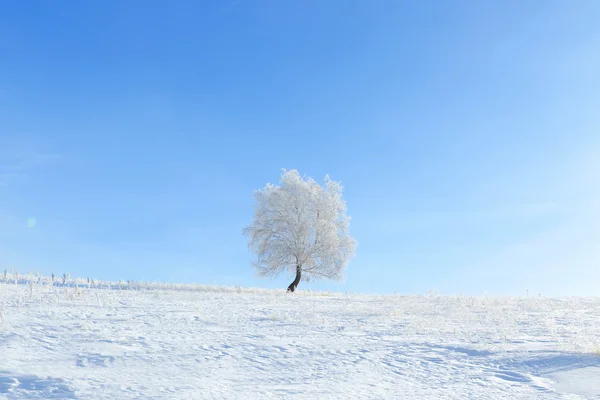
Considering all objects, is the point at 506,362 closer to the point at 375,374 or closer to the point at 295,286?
the point at 375,374

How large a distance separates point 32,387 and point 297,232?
2905cm

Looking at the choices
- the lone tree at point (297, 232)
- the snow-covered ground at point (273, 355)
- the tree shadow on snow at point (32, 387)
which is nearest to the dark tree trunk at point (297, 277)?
the lone tree at point (297, 232)

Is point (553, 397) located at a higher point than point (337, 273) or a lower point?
lower

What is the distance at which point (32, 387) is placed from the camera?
6.71 meters

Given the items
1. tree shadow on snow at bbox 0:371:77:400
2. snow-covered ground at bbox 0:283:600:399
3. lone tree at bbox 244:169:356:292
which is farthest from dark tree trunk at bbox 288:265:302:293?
tree shadow on snow at bbox 0:371:77:400

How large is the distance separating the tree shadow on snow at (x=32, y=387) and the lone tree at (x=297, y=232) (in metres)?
28.6

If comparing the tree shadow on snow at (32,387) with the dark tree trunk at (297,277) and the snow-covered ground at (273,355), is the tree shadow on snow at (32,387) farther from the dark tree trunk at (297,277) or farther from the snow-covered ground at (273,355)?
the dark tree trunk at (297,277)

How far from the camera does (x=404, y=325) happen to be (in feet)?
42.5

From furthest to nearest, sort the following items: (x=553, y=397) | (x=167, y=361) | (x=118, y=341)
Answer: (x=118, y=341)
(x=167, y=361)
(x=553, y=397)

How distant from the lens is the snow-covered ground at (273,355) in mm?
7184

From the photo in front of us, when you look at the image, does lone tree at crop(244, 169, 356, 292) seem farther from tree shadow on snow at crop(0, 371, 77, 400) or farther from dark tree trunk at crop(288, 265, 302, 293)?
tree shadow on snow at crop(0, 371, 77, 400)

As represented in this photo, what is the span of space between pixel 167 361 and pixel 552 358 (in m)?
7.09

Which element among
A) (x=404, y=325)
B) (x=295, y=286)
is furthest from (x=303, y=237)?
(x=404, y=325)

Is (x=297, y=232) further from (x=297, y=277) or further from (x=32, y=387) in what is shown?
(x=32, y=387)
